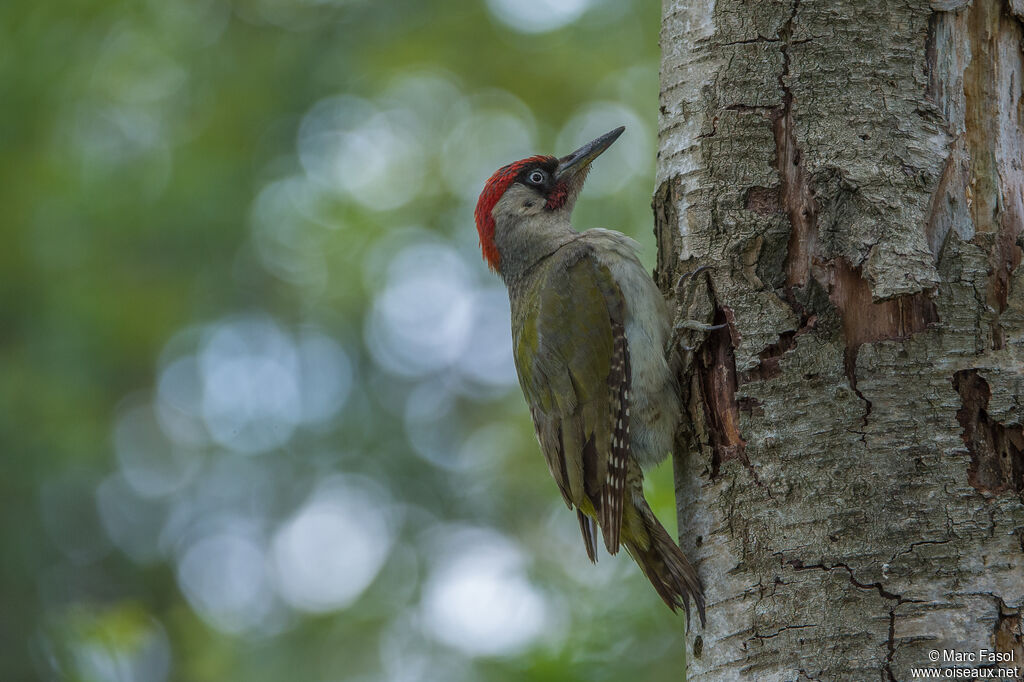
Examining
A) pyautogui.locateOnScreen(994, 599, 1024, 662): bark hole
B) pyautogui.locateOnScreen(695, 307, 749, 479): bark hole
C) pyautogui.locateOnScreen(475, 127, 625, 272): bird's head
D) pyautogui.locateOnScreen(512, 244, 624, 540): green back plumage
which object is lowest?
pyautogui.locateOnScreen(994, 599, 1024, 662): bark hole

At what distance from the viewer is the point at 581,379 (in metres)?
3.96

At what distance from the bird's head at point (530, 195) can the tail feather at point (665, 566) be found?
162cm

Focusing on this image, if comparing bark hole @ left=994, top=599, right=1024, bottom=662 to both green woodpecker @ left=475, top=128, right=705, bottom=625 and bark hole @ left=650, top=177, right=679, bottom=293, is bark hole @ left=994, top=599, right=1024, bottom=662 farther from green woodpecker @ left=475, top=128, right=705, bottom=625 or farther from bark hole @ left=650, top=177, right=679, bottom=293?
bark hole @ left=650, top=177, right=679, bottom=293

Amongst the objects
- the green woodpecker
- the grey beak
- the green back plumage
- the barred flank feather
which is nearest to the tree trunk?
the green woodpecker

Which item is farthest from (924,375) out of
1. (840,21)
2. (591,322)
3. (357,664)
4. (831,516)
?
(357,664)

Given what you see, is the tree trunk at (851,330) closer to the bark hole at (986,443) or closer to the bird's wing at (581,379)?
the bark hole at (986,443)

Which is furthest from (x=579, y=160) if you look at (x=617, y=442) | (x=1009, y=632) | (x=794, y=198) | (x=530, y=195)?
(x=1009, y=632)

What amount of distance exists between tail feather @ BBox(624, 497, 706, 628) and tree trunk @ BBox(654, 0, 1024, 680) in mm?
62

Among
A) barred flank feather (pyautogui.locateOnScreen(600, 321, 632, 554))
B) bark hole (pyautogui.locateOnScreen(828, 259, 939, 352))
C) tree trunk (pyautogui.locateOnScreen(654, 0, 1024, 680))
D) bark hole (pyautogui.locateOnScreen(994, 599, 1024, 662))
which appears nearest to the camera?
bark hole (pyautogui.locateOnScreen(994, 599, 1024, 662))

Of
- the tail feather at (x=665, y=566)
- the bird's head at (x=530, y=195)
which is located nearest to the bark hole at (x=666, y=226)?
the tail feather at (x=665, y=566)

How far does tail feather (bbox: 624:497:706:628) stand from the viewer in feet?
9.24

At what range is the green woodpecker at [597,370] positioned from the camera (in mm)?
3531

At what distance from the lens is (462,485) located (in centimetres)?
826

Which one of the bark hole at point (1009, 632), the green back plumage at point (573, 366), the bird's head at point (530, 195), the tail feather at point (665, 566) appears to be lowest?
the bark hole at point (1009, 632)
